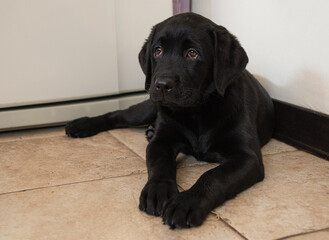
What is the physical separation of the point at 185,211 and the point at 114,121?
1463mm

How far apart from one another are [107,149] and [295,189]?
106cm

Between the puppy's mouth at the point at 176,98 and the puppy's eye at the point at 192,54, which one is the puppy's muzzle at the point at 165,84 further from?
the puppy's eye at the point at 192,54

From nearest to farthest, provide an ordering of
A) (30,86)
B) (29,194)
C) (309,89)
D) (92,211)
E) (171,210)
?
1. (171,210)
2. (92,211)
3. (29,194)
4. (309,89)
5. (30,86)

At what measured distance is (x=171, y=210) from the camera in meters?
1.49


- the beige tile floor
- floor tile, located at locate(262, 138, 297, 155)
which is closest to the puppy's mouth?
the beige tile floor

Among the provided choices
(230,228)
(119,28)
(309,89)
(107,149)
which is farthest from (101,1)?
(230,228)

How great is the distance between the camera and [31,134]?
9.30ft

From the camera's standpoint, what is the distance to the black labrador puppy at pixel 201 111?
1681mm

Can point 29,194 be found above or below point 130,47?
below

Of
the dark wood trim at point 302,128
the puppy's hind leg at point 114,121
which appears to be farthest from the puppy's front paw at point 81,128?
the dark wood trim at point 302,128

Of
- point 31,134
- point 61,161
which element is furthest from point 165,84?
point 31,134

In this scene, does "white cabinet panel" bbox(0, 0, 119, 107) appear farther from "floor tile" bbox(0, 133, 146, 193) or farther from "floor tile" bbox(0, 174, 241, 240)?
"floor tile" bbox(0, 174, 241, 240)

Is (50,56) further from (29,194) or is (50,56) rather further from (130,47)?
(29,194)

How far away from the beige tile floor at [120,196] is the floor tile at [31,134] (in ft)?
0.59
